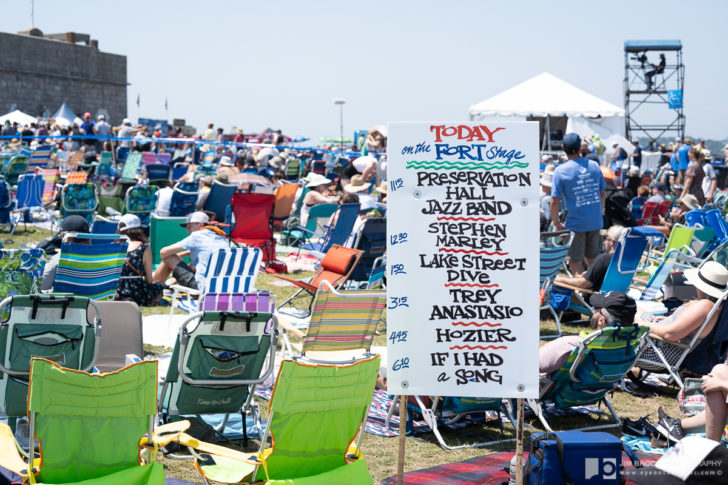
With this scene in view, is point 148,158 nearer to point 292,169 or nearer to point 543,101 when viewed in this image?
point 292,169

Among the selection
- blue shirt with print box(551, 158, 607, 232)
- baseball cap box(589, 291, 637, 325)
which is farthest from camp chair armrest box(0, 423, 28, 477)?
blue shirt with print box(551, 158, 607, 232)

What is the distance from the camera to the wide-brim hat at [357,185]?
45.4 ft

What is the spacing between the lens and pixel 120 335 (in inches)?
212

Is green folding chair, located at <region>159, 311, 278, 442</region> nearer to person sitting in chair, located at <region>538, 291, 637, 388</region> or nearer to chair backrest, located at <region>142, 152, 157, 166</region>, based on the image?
person sitting in chair, located at <region>538, 291, 637, 388</region>

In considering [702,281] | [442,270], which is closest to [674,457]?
[442,270]

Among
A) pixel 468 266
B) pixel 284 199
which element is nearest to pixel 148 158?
pixel 284 199

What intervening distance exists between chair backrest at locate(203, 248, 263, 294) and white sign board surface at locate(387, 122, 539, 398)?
136 inches

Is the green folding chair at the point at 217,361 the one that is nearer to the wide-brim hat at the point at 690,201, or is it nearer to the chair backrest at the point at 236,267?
the chair backrest at the point at 236,267

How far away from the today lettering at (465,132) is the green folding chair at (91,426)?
1559mm

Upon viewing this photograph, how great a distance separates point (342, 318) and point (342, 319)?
1 centimetres

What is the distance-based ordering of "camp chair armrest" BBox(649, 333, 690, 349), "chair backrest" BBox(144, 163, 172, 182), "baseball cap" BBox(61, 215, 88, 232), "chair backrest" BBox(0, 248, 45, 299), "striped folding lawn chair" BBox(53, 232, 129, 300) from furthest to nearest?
"chair backrest" BBox(144, 163, 172, 182) < "baseball cap" BBox(61, 215, 88, 232) < "striped folding lawn chair" BBox(53, 232, 129, 300) < "camp chair armrest" BBox(649, 333, 690, 349) < "chair backrest" BBox(0, 248, 45, 299)

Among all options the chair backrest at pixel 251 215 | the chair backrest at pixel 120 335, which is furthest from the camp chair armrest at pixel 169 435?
the chair backrest at pixel 251 215

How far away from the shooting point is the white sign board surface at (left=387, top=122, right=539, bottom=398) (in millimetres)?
3975

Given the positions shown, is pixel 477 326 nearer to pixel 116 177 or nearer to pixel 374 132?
pixel 374 132
